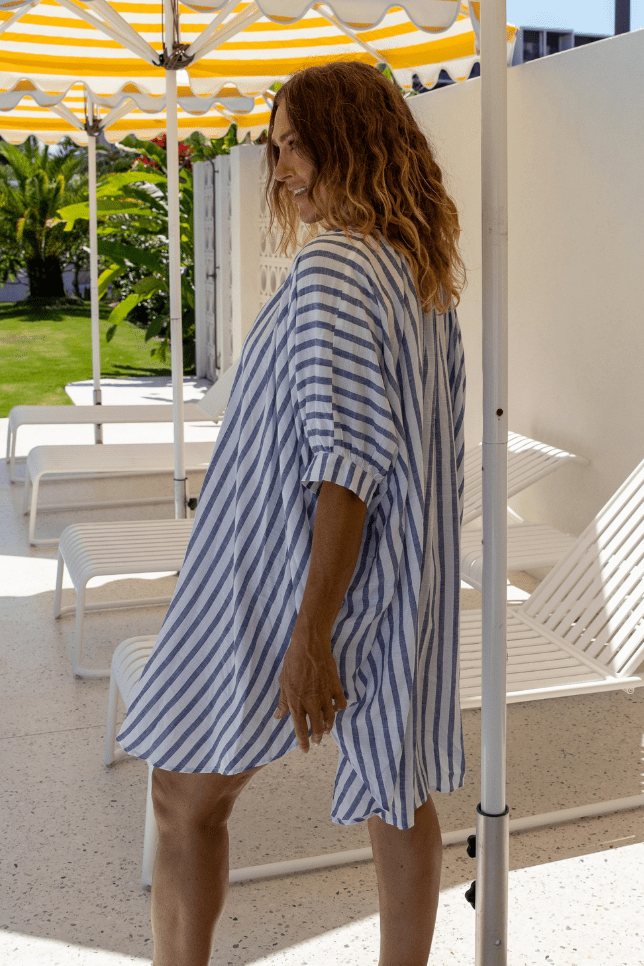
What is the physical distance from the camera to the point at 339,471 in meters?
1.41

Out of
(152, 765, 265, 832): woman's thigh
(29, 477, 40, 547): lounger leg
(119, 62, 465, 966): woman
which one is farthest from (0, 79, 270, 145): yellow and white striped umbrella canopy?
(152, 765, 265, 832): woman's thigh

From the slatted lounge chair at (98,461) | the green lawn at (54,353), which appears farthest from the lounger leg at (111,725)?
the green lawn at (54,353)

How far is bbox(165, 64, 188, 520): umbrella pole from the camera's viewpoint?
4.41 metres

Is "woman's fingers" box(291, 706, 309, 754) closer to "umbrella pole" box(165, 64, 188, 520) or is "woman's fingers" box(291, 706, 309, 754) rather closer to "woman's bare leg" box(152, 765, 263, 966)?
"woman's bare leg" box(152, 765, 263, 966)

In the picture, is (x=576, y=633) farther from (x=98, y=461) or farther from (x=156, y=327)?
(x=156, y=327)

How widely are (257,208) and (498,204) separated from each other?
8663 mm

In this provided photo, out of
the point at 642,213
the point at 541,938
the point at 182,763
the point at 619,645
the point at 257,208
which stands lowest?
the point at 541,938

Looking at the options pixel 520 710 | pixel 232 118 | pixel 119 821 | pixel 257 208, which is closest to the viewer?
pixel 119 821

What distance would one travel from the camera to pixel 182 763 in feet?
5.29

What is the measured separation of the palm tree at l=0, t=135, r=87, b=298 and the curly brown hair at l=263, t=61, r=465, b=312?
18173 millimetres

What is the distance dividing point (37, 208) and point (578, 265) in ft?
54.5

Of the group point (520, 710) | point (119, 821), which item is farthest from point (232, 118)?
point (119, 821)

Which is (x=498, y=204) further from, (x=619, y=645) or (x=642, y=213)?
(x=642, y=213)

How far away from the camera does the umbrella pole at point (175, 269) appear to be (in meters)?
4.41
